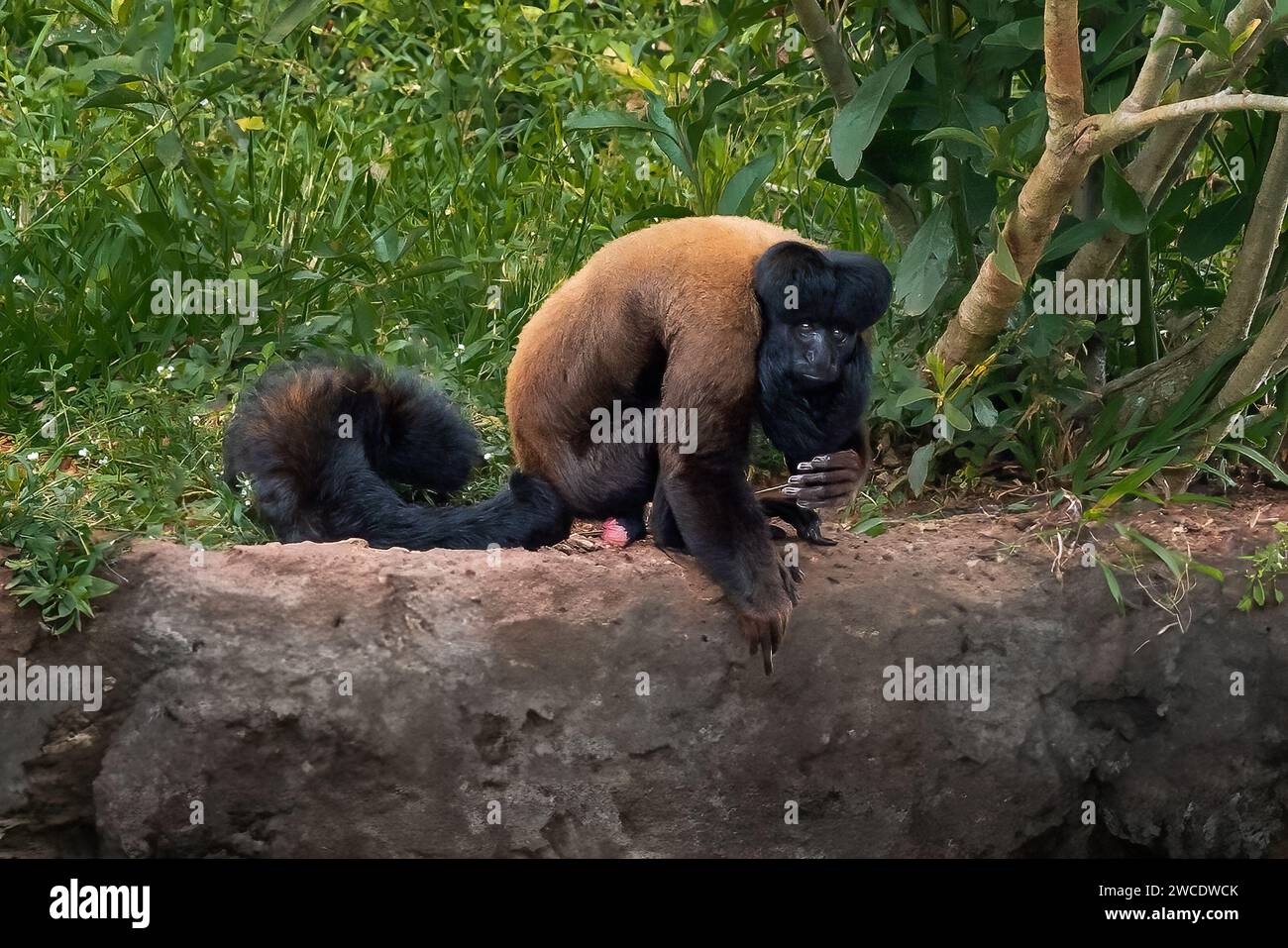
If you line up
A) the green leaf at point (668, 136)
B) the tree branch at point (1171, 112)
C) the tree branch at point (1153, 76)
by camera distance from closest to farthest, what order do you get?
the tree branch at point (1171, 112), the tree branch at point (1153, 76), the green leaf at point (668, 136)

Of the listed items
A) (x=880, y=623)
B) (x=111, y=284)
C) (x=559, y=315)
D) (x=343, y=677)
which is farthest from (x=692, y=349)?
(x=111, y=284)

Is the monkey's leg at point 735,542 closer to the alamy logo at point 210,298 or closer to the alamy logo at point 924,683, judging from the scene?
the alamy logo at point 924,683

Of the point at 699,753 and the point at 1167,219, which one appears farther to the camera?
the point at 1167,219

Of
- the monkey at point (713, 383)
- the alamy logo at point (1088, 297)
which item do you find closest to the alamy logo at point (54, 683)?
the monkey at point (713, 383)

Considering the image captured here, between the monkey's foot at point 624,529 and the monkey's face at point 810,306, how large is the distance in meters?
0.90

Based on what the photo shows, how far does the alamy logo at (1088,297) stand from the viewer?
236 inches

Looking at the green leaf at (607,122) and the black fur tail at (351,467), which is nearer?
the black fur tail at (351,467)

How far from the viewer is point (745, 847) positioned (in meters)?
5.15

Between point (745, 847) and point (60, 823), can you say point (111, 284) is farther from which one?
point (745, 847)

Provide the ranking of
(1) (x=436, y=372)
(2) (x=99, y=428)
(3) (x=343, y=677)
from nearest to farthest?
(3) (x=343, y=677), (2) (x=99, y=428), (1) (x=436, y=372)

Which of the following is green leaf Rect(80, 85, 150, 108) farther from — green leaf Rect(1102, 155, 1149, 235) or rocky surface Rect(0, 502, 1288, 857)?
green leaf Rect(1102, 155, 1149, 235)

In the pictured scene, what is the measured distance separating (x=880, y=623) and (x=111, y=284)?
395cm

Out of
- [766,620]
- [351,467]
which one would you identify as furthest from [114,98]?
[766,620]

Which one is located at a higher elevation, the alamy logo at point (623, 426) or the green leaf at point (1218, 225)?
the green leaf at point (1218, 225)
